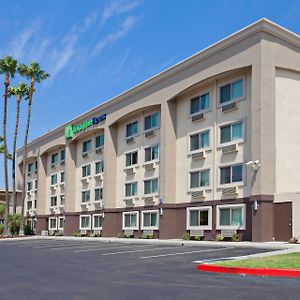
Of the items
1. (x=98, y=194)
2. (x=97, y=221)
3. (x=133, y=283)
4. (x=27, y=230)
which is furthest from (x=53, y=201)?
(x=133, y=283)

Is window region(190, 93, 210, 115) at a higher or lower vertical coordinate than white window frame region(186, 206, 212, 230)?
higher

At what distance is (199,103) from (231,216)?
26.8 ft

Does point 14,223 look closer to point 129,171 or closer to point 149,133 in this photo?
point 129,171

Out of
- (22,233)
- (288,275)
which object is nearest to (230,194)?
(288,275)

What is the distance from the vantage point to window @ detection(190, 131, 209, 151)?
112 feet

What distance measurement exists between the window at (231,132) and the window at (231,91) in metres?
1.69

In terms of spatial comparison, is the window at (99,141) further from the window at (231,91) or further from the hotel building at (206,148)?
the window at (231,91)

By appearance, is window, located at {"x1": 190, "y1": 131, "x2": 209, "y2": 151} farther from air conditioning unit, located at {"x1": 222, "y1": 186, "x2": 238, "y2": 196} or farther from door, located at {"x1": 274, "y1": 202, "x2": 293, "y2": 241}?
door, located at {"x1": 274, "y1": 202, "x2": 293, "y2": 241}

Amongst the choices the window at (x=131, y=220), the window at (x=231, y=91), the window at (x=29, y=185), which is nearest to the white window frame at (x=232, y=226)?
the window at (x=231, y=91)

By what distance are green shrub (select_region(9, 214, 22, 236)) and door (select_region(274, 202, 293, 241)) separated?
123 ft

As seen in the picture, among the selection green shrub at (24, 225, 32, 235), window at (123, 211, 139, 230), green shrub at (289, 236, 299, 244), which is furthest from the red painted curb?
green shrub at (24, 225, 32, 235)

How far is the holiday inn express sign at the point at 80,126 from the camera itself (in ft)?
152

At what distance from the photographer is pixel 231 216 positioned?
31.3m

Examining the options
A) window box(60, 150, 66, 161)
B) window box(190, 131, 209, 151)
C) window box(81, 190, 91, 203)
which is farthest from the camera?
window box(60, 150, 66, 161)
